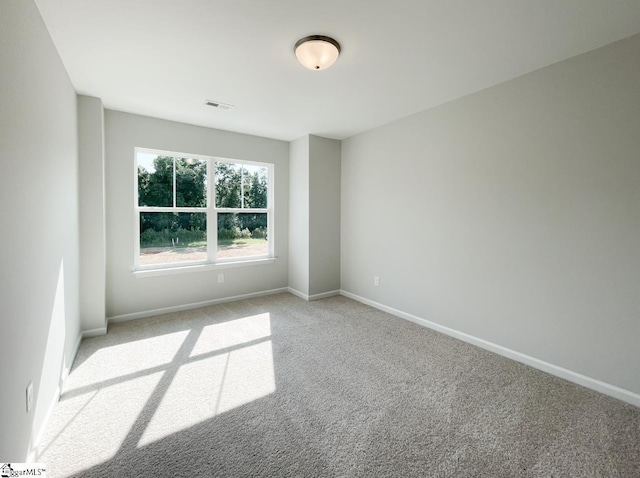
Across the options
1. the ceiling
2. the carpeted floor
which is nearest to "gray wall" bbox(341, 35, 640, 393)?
the ceiling

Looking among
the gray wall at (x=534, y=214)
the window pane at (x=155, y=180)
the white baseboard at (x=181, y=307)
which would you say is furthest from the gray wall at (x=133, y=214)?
the gray wall at (x=534, y=214)

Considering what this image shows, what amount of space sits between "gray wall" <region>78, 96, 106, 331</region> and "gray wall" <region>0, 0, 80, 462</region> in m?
0.62

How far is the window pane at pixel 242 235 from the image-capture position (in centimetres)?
446

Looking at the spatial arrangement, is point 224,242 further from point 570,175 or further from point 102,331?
point 570,175

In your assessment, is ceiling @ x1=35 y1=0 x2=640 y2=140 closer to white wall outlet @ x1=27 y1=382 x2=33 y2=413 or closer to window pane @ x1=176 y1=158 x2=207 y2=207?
window pane @ x1=176 y1=158 x2=207 y2=207

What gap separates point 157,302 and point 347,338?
252 cm

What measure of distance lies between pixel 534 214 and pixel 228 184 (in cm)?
377

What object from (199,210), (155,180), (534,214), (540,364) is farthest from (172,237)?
(540,364)

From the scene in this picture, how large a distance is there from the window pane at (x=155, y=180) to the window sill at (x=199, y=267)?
85cm

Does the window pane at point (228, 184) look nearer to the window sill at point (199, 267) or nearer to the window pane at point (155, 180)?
the window pane at point (155, 180)

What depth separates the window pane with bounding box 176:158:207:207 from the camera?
4051mm

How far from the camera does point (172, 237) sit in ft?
13.3

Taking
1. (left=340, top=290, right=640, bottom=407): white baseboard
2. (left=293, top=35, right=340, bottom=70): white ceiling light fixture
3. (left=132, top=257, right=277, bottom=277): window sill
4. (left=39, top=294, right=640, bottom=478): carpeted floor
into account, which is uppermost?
(left=293, top=35, right=340, bottom=70): white ceiling light fixture

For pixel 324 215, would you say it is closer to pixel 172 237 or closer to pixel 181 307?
pixel 172 237
